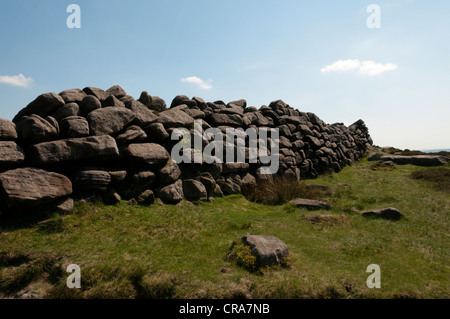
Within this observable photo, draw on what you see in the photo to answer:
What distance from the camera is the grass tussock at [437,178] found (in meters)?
14.5

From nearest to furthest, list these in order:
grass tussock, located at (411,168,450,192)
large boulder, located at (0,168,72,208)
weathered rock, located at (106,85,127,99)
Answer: large boulder, located at (0,168,72,208) → weathered rock, located at (106,85,127,99) → grass tussock, located at (411,168,450,192)

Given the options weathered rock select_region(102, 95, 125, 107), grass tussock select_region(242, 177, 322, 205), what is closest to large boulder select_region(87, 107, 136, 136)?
weathered rock select_region(102, 95, 125, 107)

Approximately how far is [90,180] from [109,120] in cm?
208

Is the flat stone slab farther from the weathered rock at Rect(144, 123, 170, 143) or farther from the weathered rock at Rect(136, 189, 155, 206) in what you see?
the weathered rock at Rect(144, 123, 170, 143)

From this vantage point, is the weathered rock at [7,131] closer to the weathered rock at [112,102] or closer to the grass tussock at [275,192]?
the weathered rock at [112,102]

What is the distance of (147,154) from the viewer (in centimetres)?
848

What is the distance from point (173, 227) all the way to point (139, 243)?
46.1 inches

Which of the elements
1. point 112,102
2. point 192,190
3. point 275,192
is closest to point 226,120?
point 275,192

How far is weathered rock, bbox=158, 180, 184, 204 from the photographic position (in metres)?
8.75

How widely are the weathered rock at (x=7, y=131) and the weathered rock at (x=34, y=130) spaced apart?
0.19 m

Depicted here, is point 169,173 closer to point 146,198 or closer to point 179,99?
point 146,198

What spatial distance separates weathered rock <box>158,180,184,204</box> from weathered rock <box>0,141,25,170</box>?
12.7 ft

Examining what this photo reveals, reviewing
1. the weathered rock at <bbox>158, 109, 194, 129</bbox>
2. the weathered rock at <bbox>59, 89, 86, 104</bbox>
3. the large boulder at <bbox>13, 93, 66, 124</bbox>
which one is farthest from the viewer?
the weathered rock at <bbox>158, 109, 194, 129</bbox>
